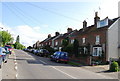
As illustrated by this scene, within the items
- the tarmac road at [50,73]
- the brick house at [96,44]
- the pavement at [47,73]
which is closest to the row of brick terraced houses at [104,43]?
the brick house at [96,44]

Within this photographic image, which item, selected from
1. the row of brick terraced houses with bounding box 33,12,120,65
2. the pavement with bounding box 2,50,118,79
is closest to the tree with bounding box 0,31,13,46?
the row of brick terraced houses with bounding box 33,12,120,65

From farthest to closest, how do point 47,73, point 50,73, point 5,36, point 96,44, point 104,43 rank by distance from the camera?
point 5,36, point 96,44, point 104,43, point 50,73, point 47,73

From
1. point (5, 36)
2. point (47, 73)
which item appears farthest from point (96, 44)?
point (5, 36)

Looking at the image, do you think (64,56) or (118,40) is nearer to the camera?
(64,56)

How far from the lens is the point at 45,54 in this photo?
36.8 metres

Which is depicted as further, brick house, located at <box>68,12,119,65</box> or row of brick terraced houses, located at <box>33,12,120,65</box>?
brick house, located at <box>68,12,119,65</box>

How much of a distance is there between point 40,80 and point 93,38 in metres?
23.1

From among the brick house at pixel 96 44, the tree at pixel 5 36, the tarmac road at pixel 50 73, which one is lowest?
the tarmac road at pixel 50 73

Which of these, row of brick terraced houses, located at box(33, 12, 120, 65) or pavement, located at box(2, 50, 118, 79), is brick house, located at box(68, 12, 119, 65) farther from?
pavement, located at box(2, 50, 118, 79)

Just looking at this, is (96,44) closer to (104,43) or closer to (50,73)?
(104,43)

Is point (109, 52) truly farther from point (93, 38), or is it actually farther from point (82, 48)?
point (82, 48)

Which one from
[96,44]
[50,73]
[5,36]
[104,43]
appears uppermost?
[5,36]

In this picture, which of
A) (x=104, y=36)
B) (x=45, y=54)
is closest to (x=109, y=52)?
(x=104, y=36)

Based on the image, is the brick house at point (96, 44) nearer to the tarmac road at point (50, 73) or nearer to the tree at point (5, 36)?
the tarmac road at point (50, 73)
